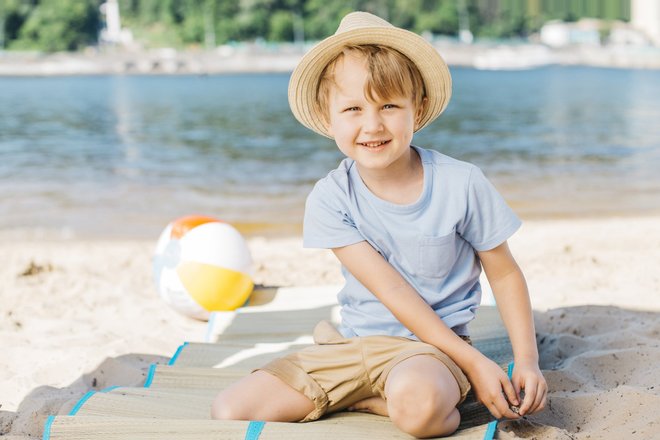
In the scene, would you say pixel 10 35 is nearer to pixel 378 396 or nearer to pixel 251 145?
pixel 251 145

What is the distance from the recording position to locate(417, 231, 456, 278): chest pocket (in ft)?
8.50

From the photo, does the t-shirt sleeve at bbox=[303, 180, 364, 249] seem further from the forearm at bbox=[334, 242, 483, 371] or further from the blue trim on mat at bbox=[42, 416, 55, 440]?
the blue trim on mat at bbox=[42, 416, 55, 440]

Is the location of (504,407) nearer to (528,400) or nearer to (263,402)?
(528,400)

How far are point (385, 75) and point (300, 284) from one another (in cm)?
286

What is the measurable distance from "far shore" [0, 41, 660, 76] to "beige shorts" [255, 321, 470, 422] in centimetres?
7183

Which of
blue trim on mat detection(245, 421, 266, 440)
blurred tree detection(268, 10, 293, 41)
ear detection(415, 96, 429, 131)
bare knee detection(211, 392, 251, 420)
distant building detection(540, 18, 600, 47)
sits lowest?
distant building detection(540, 18, 600, 47)

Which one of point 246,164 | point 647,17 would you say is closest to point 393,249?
point 246,164

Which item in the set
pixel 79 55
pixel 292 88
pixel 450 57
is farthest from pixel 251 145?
pixel 79 55

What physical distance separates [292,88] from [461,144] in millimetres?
13826

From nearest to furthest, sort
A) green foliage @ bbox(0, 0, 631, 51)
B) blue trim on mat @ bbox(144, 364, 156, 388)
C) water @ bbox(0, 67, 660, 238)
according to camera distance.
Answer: blue trim on mat @ bbox(144, 364, 156, 388), water @ bbox(0, 67, 660, 238), green foliage @ bbox(0, 0, 631, 51)

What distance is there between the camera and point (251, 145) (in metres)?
16.6

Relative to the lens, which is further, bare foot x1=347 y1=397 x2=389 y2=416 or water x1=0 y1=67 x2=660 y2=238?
water x1=0 y1=67 x2=660 y2=238

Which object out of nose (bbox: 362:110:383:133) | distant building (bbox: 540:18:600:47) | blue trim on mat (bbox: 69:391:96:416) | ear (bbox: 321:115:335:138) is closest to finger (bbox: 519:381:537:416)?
nose (bbox: 362:110:383:133)

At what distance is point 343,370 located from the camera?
263cm
